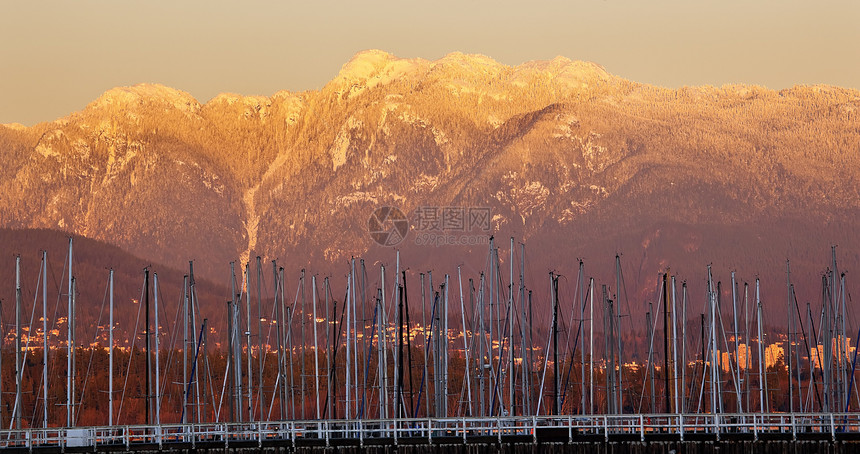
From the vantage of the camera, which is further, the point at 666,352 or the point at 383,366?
the point at 666,352

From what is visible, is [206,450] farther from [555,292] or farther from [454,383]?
[454,383]

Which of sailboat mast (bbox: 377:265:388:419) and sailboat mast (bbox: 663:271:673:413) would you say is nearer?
sailboat mast (bbox: 377:265:388:419)

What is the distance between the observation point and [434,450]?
185 ft

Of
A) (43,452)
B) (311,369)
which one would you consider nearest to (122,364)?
(311,369)

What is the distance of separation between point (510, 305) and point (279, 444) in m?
30.2

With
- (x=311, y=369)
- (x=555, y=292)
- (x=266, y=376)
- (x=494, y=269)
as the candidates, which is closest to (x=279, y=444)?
(x=555, y=292)

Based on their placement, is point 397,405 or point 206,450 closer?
point 206,450

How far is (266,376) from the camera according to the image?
125562 millimetres

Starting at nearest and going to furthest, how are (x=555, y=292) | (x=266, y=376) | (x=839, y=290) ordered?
(x=555, y=292), (x=839, y=290), (x=266, y=376)

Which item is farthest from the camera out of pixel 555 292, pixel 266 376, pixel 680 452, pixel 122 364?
pixel 122 364

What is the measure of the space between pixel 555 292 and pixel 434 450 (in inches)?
952

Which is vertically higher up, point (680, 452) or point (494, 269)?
point (494, 269)

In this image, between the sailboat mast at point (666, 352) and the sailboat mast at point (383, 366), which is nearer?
the sailboat mast at point (383, 366)

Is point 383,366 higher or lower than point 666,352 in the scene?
lower
